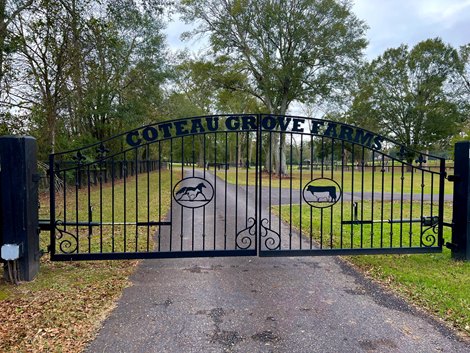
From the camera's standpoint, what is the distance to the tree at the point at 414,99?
35.7 m

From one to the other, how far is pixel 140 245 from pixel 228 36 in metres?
20.7

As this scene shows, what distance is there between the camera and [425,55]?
120ft

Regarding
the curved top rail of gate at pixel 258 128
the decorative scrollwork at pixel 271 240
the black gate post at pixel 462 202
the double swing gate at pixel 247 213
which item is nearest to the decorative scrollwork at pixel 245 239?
the double swing gate at pixel 247 213

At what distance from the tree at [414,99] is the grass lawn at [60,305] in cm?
3410

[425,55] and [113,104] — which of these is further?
[425,55]

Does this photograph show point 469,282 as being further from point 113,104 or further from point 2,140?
point 113,104

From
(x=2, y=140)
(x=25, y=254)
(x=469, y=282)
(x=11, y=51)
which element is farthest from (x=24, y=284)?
(x=11, y=51)

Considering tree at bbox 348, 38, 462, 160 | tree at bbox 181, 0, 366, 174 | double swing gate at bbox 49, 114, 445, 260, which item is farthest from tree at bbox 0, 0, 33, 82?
tree at bbox 348, 38, 462, 160

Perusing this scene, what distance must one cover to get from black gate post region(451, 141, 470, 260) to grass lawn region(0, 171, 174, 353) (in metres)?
4.58

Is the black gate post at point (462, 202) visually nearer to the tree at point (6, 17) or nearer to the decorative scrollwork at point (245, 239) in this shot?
the decorative scrollwork at point (245, 239)

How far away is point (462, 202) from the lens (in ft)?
16.4

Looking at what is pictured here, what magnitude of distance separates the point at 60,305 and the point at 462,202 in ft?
17.2

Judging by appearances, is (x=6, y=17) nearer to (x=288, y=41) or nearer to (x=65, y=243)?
(x=65, y=243)

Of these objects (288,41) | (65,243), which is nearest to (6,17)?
(65,243)
